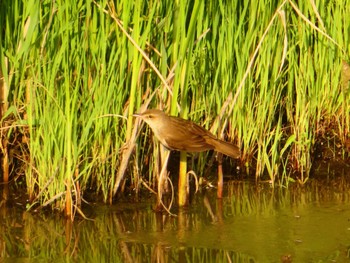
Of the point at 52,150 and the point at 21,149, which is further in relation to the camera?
the point at 21,149

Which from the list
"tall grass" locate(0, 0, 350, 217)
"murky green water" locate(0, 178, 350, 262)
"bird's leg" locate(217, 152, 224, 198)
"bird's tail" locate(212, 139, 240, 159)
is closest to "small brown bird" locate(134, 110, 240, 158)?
"bird's tail" locate(212, 139, 240, 159)

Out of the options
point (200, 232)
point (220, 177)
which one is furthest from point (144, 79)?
point (200, 232)

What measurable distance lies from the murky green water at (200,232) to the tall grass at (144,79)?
20cm

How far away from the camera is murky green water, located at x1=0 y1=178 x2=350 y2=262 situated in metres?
5.59

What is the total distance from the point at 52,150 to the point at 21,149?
0.60 meters

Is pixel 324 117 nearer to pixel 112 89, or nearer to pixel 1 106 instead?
pixel 112 89

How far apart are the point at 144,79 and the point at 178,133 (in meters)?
0.60

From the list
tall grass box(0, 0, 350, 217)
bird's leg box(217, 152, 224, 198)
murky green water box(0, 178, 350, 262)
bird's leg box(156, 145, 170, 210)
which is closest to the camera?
murky green water box(0, 178, 350, 262)

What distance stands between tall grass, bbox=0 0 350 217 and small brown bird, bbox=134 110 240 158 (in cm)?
12

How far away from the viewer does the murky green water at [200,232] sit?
220 inches

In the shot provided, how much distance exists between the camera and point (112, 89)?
6.15 metres

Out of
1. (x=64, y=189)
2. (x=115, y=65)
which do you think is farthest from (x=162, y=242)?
(x=115, y=65)

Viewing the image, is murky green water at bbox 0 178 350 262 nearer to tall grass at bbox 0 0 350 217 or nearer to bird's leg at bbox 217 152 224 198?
bird's leg at bbox 217 152 224 198

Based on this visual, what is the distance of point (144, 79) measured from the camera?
650 cm
